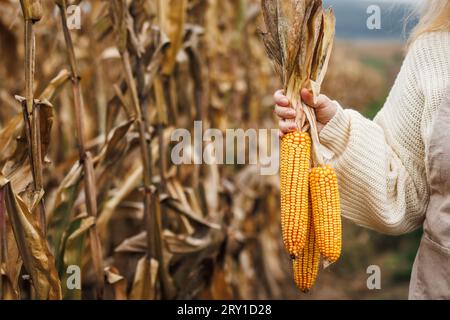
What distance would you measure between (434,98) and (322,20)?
1.27 ft

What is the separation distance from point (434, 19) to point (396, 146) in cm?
33

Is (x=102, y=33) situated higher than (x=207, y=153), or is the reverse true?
(x=102, y=33)

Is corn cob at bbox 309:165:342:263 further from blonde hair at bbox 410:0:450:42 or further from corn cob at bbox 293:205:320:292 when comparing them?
blonde hair at bbox 410:0:450:42

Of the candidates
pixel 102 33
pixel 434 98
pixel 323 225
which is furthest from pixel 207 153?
pixel 323 225

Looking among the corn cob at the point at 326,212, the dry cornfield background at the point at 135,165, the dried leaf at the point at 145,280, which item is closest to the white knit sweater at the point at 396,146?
the corn cob at the point at 326,212

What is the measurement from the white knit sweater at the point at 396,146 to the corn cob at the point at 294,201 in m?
0.26

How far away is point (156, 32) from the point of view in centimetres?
248

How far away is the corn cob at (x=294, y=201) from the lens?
53.9 inches

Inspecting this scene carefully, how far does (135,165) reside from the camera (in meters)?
2.71

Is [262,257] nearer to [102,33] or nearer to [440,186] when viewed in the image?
[102,33]

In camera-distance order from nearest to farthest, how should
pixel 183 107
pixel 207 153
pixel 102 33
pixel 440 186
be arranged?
1. pixel 440 186
2. pixel 102 33
3. pixel 207 153
4. pixel 183 107

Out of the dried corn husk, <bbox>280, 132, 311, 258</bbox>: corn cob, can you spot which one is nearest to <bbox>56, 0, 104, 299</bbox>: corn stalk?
the dried corn husk

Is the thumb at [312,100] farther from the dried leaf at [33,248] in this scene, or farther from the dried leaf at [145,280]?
the dried leaf at [145,280]
